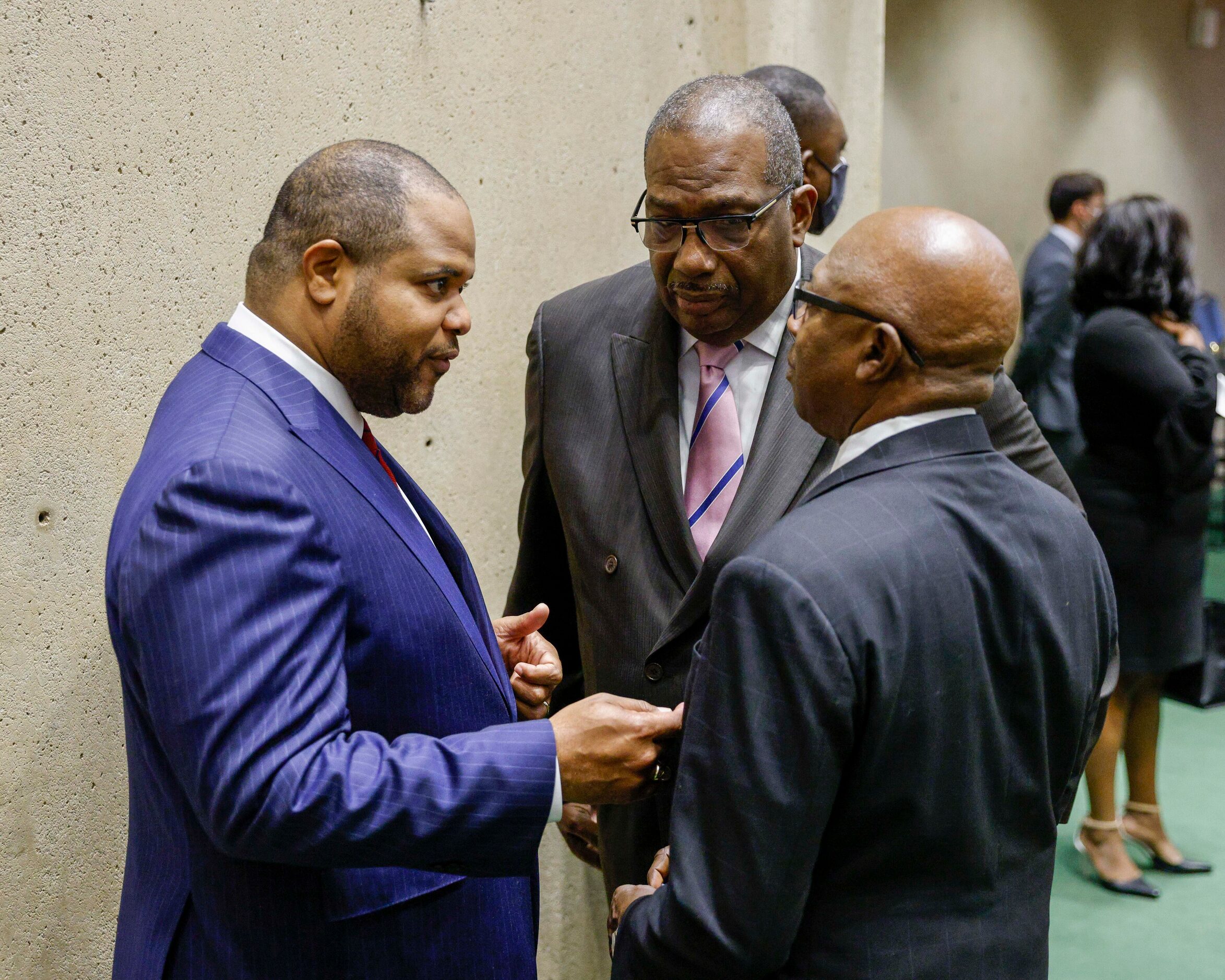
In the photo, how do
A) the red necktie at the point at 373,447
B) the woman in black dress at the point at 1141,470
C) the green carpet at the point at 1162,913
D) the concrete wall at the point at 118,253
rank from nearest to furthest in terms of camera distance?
the red necktie at the point at 373,447
the concrete wall at the point at 118,253
the green carpet at the point at 1162,913
the woman in black dress at the point at 1141,470

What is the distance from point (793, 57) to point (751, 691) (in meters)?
2.58

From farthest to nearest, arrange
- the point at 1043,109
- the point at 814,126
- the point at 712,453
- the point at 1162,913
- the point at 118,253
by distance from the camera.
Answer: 1. the point at 1043,109
2. the point at 1162,913
3. the point at 814,126
4. the point at 712,453
5. the point at 118,253

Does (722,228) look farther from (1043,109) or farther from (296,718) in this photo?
(1043,109)

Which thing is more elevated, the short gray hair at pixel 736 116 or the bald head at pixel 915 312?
the short gray hair at pixel 736 116

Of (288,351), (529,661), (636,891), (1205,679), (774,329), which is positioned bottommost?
(1205,679)

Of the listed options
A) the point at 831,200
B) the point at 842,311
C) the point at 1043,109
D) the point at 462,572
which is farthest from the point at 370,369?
the point at 1043,109

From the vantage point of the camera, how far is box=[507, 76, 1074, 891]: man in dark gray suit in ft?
6.22

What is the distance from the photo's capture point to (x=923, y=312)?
4.29 ft

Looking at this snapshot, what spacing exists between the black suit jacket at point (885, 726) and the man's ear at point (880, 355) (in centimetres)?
7

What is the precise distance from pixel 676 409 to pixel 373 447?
590 mm

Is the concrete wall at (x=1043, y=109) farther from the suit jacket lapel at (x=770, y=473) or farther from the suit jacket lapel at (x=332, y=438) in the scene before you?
the suit jacket lapel at (x=332, y=438)

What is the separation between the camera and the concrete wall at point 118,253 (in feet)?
5.59

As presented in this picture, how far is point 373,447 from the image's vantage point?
1.62m

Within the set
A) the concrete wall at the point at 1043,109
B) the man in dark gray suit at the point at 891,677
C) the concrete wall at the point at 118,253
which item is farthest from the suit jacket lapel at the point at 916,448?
the concrete wall at the point at 1043,109
